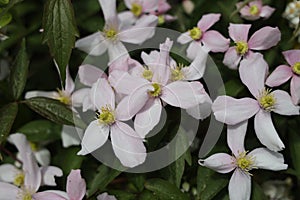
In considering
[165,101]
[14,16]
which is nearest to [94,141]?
[165,101]

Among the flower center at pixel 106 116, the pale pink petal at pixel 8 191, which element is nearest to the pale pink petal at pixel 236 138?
the flower center at pixel 106 116

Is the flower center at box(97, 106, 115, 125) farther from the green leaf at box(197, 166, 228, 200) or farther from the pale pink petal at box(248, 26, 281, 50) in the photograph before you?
the pale pink petal at box(248, 26, 281, 50)

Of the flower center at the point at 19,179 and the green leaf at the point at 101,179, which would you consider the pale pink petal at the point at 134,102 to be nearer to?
the green leaf at the point at 101,179

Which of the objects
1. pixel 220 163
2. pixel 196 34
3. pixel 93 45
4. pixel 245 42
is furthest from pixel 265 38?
pixel 93 45

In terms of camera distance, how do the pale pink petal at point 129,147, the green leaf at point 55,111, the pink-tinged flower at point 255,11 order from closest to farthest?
the pale pink petal at point 129,147
the green leaf at point 55,111
the pink-tinged flower at point 255,11

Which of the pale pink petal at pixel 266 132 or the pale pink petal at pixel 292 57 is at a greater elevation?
the pale pink petal at pixel 292 57

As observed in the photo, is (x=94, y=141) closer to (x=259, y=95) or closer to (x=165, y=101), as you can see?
(x=165, y=101)

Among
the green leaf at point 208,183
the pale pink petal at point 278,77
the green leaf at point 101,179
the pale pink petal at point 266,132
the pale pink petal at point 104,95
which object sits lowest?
Answer: the green leaf at point 208,183
